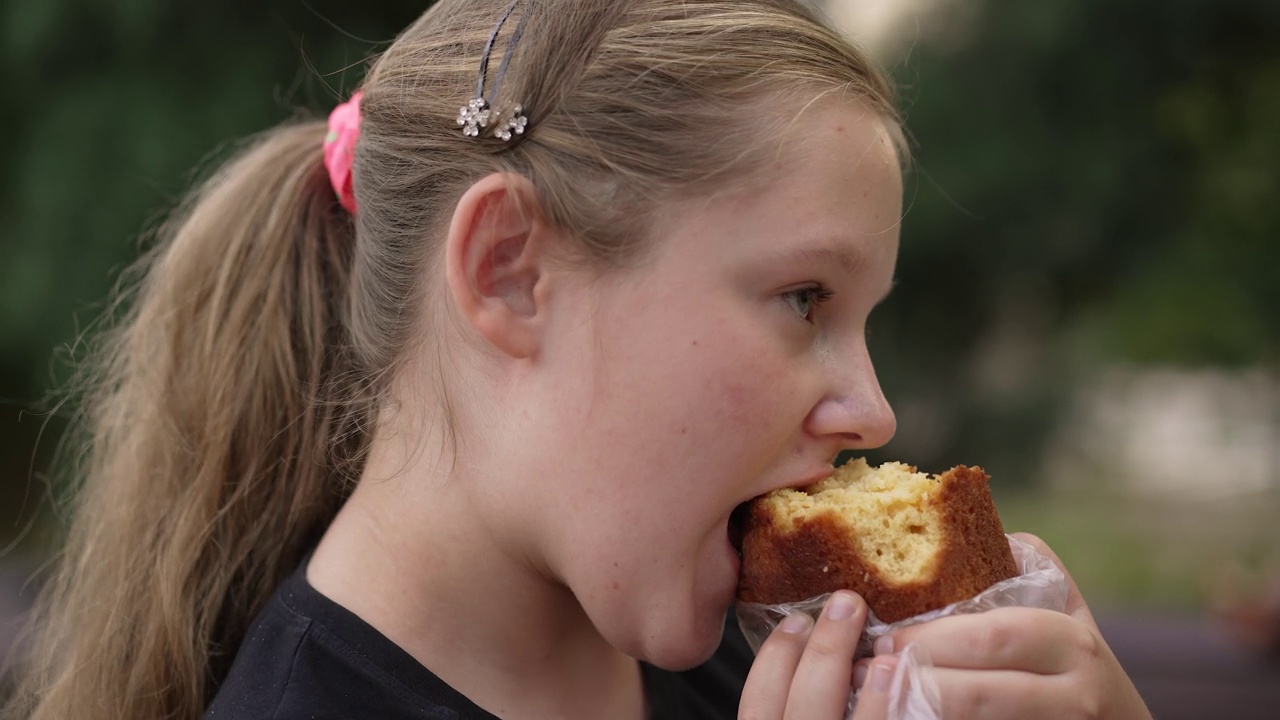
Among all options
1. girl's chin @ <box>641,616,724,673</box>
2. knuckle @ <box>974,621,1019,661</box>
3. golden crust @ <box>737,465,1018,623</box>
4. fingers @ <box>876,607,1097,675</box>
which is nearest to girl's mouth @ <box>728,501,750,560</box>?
golden crust @ <box>737,465,1018,623</box>

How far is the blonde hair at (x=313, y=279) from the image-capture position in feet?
6.01

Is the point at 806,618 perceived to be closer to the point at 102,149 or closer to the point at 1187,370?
the point at 102,149

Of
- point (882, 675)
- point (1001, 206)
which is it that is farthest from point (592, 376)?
point (1001, 206)

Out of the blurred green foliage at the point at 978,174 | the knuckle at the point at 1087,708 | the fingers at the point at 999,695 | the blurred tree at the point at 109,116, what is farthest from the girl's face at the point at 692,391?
the blurred tree at the point at 109,116

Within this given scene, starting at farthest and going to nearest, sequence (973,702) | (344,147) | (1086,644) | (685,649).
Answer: (344,147) < (685,649) < (1086,644) < (973,702)

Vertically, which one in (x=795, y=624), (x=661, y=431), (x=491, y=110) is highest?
(x=491, y=110)

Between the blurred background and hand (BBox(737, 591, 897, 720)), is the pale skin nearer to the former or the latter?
hand (BBox(737, 591, 897, 720))

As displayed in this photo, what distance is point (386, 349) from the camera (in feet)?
6.84

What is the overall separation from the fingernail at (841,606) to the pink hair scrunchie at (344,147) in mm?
1229

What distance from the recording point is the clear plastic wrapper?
167 cm

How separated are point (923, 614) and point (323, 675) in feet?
3.24

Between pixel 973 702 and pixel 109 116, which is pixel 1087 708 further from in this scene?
pixel 109 116

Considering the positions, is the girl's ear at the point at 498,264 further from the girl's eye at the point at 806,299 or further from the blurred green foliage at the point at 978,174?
the blurred green foliage at the point at 978,174

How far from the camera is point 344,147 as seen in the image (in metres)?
2.25
